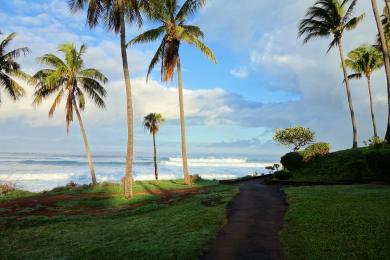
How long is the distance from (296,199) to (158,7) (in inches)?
683

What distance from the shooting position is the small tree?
122ft

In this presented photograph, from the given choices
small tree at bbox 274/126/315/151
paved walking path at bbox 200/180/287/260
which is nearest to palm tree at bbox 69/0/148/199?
paved walking path at bbox 200/180/287/260

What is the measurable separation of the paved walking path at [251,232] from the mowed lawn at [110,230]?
1.37 ft

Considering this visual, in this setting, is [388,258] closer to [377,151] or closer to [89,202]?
[377,151]

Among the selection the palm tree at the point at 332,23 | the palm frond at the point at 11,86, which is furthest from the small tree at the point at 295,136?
the palm frond at the point at 11,86

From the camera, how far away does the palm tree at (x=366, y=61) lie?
148 ft

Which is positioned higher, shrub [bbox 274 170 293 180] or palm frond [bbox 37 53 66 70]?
palm frond [bbox 37 53 66 70]

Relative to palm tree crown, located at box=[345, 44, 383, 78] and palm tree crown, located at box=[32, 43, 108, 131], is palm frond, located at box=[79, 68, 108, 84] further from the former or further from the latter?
palm tree crown, located at box=[345, 44, 383, 78]

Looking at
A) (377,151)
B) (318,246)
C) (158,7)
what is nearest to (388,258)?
(318,246)

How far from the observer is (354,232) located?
10.3 meters

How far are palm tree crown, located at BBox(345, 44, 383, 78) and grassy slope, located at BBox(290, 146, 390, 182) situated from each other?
1949 centimetres

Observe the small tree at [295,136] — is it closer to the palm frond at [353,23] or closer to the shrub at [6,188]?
the palm frond at [353,23]

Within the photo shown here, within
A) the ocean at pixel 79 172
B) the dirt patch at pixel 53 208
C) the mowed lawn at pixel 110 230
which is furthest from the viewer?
the ocean at pixel 79 172

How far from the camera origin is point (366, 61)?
46.0 metres
